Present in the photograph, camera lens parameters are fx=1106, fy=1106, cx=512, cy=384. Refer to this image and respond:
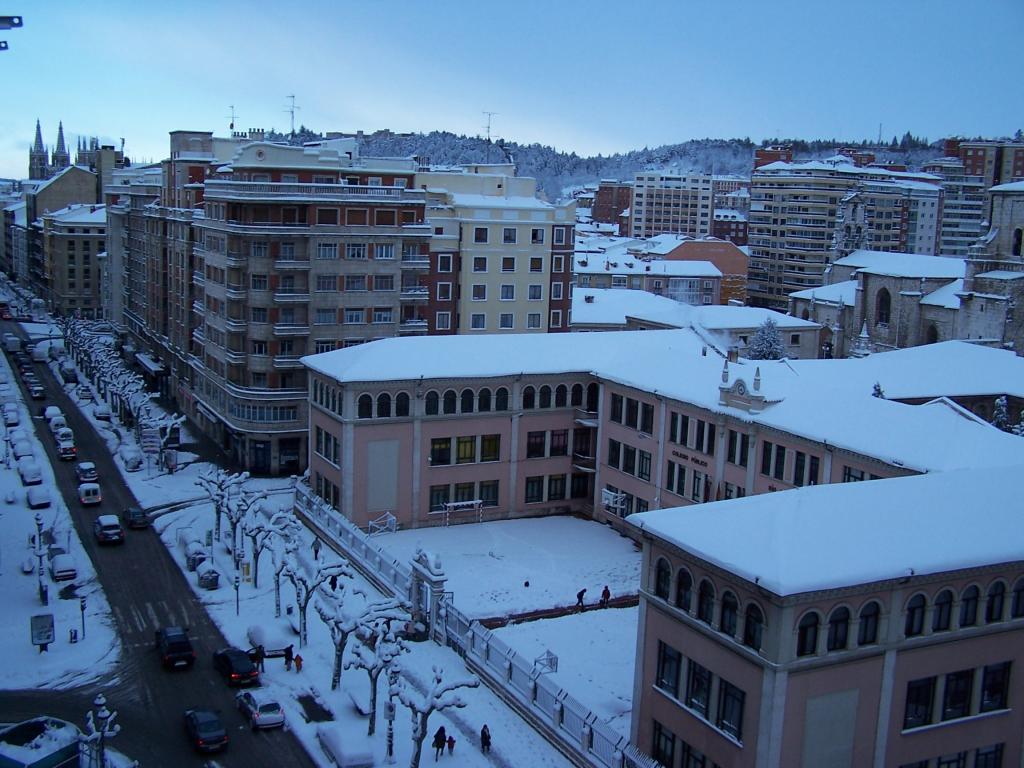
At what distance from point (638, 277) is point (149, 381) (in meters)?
53.5

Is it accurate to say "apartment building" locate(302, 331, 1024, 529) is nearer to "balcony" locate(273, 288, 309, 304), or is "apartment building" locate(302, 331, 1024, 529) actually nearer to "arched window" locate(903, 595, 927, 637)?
"balcony" locate(273, 288, 309, 304)

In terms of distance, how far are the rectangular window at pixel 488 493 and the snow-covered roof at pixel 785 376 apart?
19.0 ft

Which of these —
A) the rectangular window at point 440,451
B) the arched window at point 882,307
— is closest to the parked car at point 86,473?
the rectangular window at point 440,451

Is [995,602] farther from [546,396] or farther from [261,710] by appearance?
[546,396]

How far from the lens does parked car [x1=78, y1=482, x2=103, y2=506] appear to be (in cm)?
6050

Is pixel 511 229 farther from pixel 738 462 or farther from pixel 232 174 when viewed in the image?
pixel 738 462

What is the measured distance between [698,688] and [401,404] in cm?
2756

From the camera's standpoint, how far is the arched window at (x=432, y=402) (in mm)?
55531

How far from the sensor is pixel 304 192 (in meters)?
66.5

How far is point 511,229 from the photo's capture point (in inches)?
3177

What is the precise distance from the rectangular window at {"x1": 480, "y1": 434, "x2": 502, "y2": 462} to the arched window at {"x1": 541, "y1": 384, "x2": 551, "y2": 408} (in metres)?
3.09

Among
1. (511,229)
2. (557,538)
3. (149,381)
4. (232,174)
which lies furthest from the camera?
(149,381)

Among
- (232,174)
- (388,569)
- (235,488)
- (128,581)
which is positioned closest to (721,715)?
(388,569)

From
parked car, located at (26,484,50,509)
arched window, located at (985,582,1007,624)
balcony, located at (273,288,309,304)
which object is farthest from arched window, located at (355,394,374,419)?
arched window, located at (985,582,1007,624)
